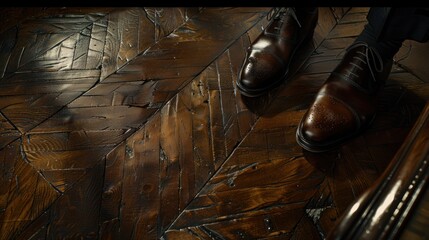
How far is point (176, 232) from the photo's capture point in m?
0.77

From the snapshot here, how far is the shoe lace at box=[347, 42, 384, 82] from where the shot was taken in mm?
869

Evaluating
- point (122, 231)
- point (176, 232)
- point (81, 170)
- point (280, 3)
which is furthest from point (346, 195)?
point (280, 3)

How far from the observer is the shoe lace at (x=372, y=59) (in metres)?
0.87

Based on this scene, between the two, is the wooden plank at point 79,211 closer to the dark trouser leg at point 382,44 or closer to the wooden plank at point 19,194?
the wooden plank at point 19,194

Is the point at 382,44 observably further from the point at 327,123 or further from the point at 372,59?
the point at 327,123

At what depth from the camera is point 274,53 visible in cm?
97

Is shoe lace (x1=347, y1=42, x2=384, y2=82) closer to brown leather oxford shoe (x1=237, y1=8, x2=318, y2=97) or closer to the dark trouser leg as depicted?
the dark trouser leg

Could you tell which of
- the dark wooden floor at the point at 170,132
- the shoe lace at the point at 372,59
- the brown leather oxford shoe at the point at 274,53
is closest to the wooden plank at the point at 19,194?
the dark wooden floor at the point at 170,132

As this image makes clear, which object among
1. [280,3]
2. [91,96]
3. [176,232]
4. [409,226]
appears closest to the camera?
[280,3]

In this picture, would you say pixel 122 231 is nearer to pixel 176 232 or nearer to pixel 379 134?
pixel 176 232

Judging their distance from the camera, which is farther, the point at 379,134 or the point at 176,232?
the point at 379,134

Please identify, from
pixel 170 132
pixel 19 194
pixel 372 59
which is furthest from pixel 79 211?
pixel 372 59

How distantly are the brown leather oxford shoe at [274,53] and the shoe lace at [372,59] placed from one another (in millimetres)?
182

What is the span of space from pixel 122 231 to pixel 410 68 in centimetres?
88
